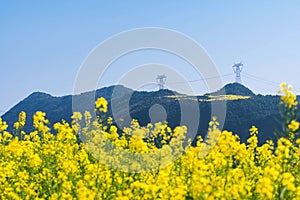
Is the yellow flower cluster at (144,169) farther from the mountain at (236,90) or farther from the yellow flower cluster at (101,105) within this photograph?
the mountain at (236,90)

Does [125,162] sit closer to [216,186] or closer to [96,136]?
[96,136]

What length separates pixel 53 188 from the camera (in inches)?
289

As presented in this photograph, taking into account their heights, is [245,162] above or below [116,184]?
above

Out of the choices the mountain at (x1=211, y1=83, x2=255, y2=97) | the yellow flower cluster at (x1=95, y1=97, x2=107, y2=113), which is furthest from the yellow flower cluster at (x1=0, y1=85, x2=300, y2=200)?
the mountain at (x1=211, y1=83, x2=255, y2=97)

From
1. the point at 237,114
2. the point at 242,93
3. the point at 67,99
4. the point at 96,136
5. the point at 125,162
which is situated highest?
the point at 67,99

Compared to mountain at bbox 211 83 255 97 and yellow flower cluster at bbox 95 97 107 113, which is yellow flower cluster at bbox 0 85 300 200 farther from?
mountain at bbox 211 83 255 97

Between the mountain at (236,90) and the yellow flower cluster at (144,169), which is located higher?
the mountain at (236,90)

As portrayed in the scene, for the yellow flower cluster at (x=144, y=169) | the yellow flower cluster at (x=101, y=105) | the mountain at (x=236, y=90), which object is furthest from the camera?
the mountain at (x=236, y=90)

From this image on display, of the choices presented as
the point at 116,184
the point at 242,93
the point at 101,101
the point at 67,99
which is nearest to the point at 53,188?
the point at 116,184

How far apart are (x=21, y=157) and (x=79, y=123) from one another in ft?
6.33

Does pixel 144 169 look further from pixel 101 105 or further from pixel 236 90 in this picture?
pixel 236 90

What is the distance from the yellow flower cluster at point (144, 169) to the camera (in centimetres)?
510

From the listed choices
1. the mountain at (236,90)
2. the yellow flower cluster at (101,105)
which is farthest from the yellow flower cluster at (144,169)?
the mountain at (236,90)

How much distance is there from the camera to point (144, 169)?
24.9ft
